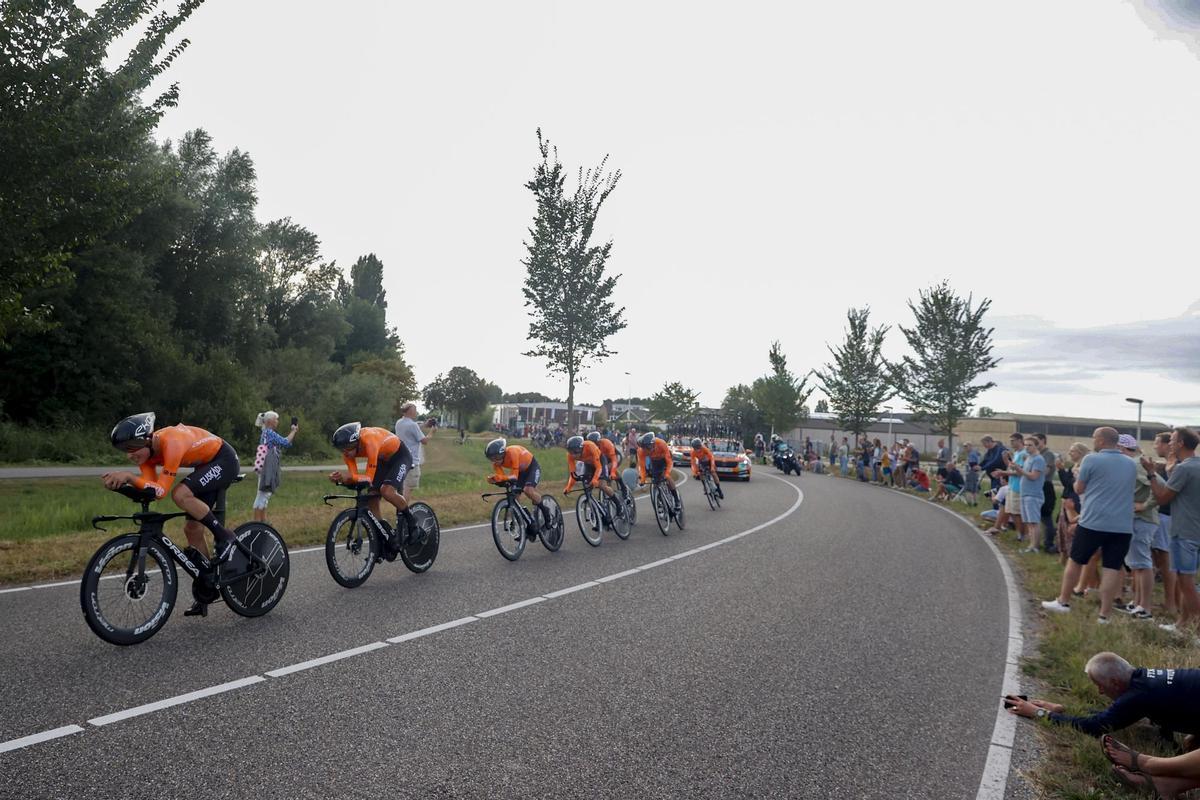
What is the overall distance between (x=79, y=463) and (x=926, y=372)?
112 ft

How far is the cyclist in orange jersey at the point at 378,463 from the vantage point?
764cm

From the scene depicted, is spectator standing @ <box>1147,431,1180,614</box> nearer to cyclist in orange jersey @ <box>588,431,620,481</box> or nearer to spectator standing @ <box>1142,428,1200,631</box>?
spectator standing @ <box>1142,428,1200,631</box>

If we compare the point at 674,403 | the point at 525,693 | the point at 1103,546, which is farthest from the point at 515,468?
the point at 674,403

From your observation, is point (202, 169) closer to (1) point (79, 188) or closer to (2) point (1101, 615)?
(1) point (79, 188)

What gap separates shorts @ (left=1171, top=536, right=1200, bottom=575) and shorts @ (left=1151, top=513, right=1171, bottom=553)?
1.84ft

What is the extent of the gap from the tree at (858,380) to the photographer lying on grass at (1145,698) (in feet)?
134

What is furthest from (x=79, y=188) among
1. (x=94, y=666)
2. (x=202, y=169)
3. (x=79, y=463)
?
(x=202, y=169)

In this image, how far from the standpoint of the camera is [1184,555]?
23.8ft

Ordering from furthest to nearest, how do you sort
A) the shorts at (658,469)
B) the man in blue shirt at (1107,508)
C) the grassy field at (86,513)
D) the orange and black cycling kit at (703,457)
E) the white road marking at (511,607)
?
the orange and black cycling kit at (703,457), the shorts at (658,469), the grassy field at (86,513), the man in blue shirt at (1107,508), the white road marking at (511,607)

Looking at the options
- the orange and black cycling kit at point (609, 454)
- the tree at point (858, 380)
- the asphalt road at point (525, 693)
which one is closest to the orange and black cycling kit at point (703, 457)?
the orange and black cycling kit at point (609, 454)

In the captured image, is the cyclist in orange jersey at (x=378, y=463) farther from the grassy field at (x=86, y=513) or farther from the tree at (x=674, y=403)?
the tree at (x=674, y=403)

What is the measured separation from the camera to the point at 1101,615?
7.23 metres

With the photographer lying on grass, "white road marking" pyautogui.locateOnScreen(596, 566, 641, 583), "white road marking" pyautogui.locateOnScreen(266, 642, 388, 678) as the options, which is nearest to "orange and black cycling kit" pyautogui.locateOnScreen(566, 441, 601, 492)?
"white road marking" pyautogui.locateOnScreen(596, 566, 641, 583)

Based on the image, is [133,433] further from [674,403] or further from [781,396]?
[674,403]
